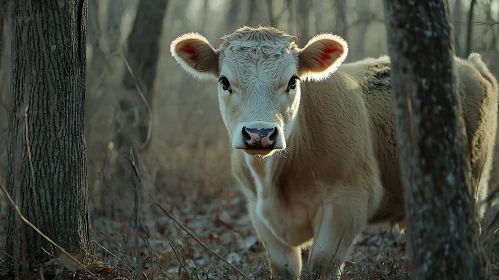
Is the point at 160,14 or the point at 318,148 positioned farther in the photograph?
the point at 160,14

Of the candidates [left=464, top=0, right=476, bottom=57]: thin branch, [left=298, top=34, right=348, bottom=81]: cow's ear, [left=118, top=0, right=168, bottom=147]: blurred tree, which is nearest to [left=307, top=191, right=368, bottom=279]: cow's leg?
[left=298, top=34, right=348, bottom=81]: cow's ear

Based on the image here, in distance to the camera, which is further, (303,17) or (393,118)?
(303,17)

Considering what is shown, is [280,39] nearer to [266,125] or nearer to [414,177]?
[266,125]

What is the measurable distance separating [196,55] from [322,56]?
113 cm

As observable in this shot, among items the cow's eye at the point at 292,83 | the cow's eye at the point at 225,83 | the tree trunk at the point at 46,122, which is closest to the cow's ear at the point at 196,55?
the cow's eye at the point at 225,83

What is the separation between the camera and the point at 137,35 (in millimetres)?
10695

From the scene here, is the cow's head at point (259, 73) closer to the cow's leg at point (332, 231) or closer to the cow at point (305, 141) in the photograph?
the cow at point (305, 141)

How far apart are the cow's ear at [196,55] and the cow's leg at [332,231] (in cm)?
162

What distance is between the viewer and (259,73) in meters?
4.91

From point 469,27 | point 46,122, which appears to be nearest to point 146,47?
point 469,27

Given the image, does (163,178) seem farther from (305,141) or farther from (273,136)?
(273,136)

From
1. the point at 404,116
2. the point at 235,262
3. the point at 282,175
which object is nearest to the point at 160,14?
the point at 235,262

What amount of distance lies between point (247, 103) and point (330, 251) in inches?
55.6

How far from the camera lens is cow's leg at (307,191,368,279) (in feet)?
16.2
